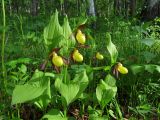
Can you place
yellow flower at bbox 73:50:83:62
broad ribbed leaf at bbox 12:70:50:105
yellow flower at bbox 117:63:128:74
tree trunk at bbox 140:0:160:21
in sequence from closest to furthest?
broad ribbed leaf at bbox 12:70:50:105 → yellow flower at bbox 73:50:83:62 → yellow flower at bbox 117:63:128:74 → tree trunk at bbox 140:0:160:21

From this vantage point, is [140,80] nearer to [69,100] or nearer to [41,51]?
[69,100]

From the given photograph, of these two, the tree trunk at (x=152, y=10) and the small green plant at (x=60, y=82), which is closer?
the small green plant at (x=60, y=82)

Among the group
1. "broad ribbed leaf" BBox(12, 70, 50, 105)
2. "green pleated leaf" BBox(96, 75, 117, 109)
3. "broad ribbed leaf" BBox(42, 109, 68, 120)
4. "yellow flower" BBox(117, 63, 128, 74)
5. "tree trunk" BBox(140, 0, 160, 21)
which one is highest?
"tree trunk" BBox(140, 0, 160, 21)

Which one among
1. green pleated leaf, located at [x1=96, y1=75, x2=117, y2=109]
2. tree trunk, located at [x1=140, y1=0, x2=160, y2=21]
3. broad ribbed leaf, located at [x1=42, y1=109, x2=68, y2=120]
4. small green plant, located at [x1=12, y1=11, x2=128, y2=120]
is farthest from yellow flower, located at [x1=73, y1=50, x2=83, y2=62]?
tree trunk, located at [x1=140, y1=0, x2=160, y2=21]

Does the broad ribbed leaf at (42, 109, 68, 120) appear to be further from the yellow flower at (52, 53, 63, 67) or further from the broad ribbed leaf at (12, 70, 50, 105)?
the yellow flower at (52, 53, 63, 67)

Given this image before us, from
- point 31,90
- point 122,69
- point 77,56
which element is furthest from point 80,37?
point 31,90

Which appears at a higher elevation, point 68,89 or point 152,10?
point 152,10

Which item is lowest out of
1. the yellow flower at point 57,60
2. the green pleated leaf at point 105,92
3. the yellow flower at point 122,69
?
the green pleated leaf at point 105,92

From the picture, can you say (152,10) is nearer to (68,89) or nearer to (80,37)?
(80,37)

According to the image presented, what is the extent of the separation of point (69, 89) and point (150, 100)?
83 cm

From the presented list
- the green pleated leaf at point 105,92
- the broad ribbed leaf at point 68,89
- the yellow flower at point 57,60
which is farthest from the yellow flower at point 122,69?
the yellow flower at point 57,60

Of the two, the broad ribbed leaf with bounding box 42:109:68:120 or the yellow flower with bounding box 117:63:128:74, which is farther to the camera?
the yellow flower with bounding box 117:63:128:74

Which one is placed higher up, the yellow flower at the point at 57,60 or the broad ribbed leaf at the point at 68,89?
the yellow flower at the point at 57,60

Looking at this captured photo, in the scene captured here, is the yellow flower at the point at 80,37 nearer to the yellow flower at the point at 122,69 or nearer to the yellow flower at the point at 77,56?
the yellow flower at the point at 77,56
